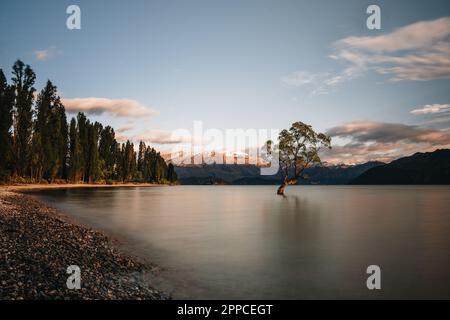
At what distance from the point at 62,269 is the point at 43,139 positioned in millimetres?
82820

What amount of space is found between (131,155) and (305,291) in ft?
511

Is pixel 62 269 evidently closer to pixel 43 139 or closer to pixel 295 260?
pixel 295 260

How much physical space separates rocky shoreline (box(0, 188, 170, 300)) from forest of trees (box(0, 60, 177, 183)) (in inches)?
2311

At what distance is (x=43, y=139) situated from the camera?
269 feet

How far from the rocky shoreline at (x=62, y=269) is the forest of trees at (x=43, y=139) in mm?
58707

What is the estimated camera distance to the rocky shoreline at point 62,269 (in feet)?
29.7

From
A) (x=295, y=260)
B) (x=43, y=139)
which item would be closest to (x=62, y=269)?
(x=295, y=260)

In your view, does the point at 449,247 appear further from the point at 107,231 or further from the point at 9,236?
the point at 9,236

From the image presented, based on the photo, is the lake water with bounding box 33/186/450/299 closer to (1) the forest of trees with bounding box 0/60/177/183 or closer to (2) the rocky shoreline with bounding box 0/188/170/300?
(2) the rocky shoreline with bounding box 0/188/170/300

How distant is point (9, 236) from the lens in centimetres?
1582

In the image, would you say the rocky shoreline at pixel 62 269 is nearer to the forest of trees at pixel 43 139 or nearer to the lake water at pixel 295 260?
the lake water at pixel 295 260

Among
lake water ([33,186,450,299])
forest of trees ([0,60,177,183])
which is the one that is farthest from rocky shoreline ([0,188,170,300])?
forest of trees ([0,60,177,183])

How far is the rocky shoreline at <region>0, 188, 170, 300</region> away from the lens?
9.04m

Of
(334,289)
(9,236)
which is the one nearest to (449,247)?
(334,289)
